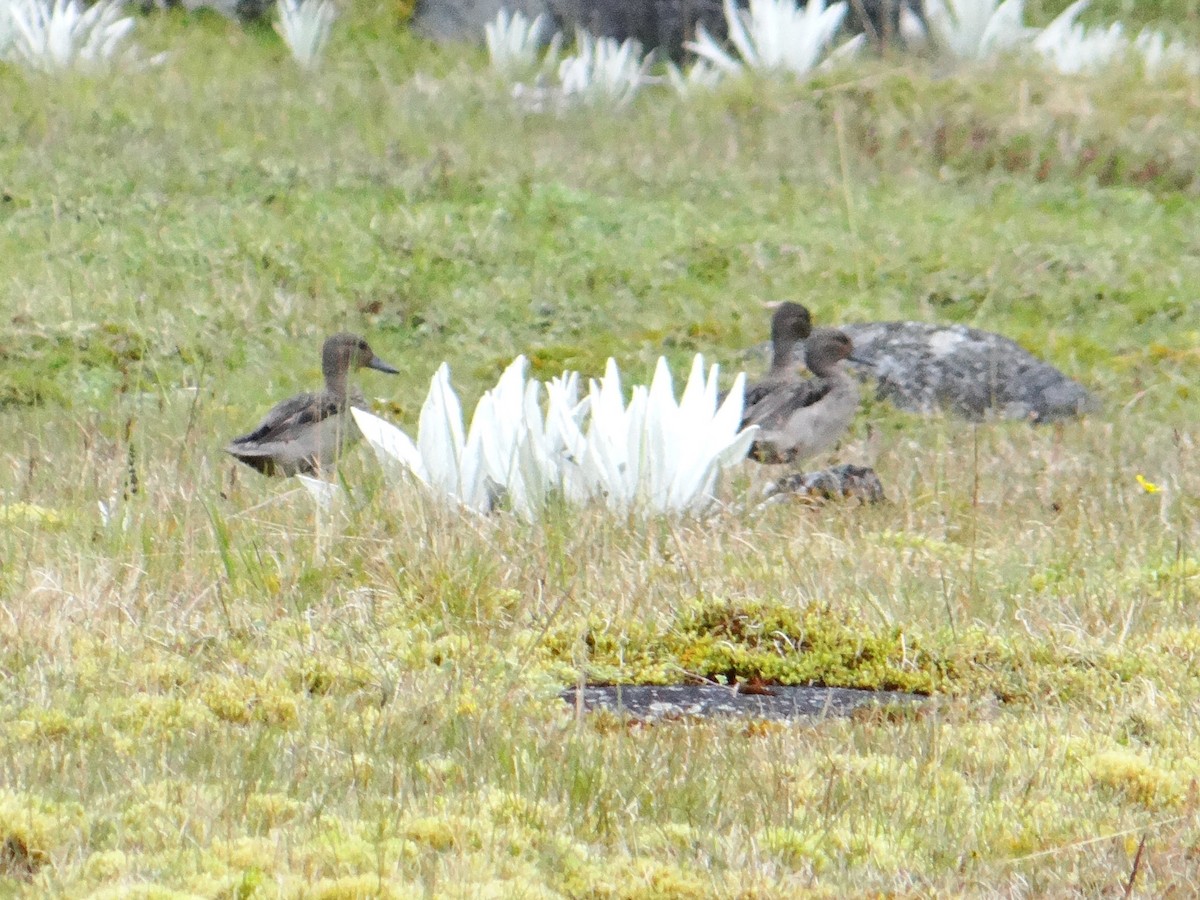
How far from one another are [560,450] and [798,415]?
238 cm

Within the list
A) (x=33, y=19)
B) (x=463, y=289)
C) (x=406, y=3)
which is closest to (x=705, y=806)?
(x=463, y=289)

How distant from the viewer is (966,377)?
34.6ft

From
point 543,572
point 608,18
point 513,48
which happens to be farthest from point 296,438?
point 608,18

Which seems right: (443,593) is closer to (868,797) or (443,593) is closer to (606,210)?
(868,797)

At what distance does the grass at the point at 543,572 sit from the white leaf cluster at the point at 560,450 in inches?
7.5

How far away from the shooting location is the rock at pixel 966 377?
34.1 ft

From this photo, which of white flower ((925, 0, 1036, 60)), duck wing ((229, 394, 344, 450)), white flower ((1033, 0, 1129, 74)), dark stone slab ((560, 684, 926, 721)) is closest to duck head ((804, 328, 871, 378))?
duck wing ((229, 394, 344, 450))

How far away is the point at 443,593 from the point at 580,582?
0.43 m

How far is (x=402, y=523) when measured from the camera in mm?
5777

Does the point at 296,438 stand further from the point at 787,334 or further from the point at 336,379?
the point at 787,334

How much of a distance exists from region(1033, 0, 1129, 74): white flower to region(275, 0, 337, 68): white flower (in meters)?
6.64

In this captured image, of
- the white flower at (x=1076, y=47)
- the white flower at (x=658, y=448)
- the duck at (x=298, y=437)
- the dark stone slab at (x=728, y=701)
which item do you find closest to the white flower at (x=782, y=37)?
the white flower at (x=1076, y=47)

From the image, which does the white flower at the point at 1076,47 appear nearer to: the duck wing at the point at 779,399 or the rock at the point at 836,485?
the duck wing at the point at 779,399

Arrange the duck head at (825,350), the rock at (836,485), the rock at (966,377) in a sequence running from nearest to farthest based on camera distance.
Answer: the rock at (836,485) → the duck head at (825,350) → the rock at (966,377)
